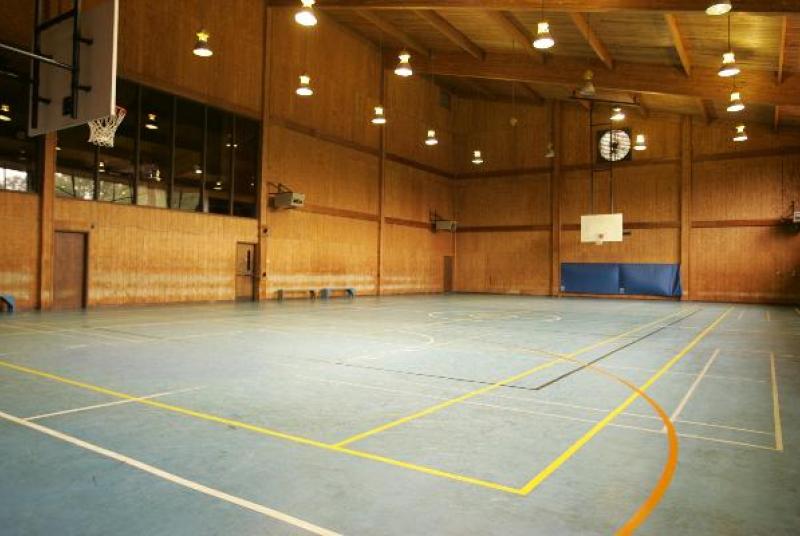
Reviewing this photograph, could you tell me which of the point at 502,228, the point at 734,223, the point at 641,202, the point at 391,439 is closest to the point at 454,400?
the point at 391,439

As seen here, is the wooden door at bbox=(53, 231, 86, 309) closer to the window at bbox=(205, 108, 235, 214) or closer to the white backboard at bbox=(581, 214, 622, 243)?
the window at bbox=(205, 108, 235, 214)

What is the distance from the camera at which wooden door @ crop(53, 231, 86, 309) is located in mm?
15820

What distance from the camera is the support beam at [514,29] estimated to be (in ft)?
59.1

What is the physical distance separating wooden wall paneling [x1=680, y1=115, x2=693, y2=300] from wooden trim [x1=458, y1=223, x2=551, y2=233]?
6.60 m

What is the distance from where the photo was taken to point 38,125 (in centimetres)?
982

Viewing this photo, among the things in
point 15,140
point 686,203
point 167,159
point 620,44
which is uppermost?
point 620,44

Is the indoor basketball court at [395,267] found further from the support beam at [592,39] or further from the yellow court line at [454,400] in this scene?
the support beam at [592,39]

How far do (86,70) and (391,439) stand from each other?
8.14 meters

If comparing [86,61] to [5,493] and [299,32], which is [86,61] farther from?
[299,32]

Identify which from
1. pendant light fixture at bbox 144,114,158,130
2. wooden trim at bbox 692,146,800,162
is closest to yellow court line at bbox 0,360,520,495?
pendant light fixture at bbox 144,114,158,130

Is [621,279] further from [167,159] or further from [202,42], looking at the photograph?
[202,42]

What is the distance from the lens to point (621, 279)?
28.3 meters

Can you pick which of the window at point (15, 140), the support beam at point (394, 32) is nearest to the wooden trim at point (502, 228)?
the support beam at point (394, 32)

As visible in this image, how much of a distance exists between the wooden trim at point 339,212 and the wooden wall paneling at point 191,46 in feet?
14.6
